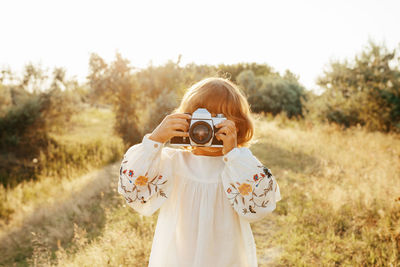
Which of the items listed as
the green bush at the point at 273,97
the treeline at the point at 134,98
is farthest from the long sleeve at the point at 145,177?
the green bush at the point at 273,97

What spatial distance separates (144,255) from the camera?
102 inches

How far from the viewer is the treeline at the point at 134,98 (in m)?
8.54

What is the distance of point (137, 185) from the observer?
1.25 metres

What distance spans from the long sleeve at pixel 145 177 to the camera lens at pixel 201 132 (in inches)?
6.5

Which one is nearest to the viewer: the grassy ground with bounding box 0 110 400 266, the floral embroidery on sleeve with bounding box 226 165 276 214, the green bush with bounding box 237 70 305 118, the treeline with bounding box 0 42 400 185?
the floral embroidery on sleeve with bounding box 226 165 276 214

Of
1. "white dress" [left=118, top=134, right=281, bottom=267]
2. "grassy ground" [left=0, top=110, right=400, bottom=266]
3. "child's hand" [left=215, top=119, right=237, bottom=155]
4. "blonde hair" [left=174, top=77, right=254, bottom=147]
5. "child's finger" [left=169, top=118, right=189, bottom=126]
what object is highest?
"blonde hair" [left=174, top=77, right=254, bottom=147]

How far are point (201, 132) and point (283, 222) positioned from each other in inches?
106

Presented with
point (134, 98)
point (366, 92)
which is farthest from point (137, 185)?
point (366, 92)

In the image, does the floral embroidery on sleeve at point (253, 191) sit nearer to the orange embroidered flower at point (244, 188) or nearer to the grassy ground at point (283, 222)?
the orange embroidered flower at point (244, 188)

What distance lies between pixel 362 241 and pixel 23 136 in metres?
10.7

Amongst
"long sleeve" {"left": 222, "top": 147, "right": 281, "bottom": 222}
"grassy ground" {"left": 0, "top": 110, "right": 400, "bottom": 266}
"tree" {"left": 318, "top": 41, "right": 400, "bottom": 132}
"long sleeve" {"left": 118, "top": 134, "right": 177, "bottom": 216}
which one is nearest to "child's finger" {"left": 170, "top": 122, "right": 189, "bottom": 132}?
"long sleeve" {"left": 118, "top": 134, "right": 177, "bottom": 216}

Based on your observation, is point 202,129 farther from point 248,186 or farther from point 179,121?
point 248,186

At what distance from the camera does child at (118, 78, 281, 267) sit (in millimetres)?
1208

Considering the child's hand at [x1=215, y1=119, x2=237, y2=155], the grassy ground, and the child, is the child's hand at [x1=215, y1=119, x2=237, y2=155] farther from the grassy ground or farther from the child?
the grassy ground
